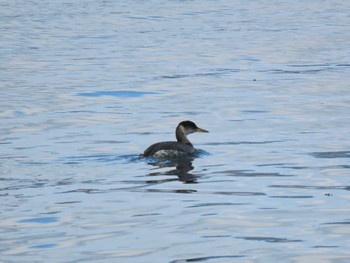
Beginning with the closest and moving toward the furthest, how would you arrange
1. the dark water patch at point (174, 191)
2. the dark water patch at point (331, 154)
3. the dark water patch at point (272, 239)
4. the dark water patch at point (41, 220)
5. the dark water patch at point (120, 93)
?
the dark water patch at point (272, 239) → the dark water patch at point (41, 220) → the dark water patch at point (174, 191) → the dark water patch at point (331, 154) → the dark water patch at point (120, 93)

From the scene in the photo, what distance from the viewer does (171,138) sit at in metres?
22.3

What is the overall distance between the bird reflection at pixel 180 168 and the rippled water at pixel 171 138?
0.06 metres

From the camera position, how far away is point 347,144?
2052cm

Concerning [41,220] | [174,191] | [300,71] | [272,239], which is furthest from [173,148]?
[300,71]

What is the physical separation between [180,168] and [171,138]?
3.69 metres

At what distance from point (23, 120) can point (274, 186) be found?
942cm

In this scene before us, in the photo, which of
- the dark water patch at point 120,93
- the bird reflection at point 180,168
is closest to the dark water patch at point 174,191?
the bird reflection at point 180,168

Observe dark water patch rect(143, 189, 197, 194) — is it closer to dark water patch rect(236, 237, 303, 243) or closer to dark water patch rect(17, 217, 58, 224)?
dark water patch rect(17, 217, 58, 224)

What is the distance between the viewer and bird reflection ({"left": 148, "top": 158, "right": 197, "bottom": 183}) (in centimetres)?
1742

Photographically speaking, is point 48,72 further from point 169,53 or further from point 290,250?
point 290,250

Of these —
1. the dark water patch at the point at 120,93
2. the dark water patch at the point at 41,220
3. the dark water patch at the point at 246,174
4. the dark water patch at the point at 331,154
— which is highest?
the dark water patch at the point at 41,220

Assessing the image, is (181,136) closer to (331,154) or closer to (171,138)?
(171,138)

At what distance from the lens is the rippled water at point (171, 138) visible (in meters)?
13.0

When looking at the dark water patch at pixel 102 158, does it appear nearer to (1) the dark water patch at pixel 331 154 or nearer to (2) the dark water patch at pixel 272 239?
(1) the dark water patch at pixel 331 154
